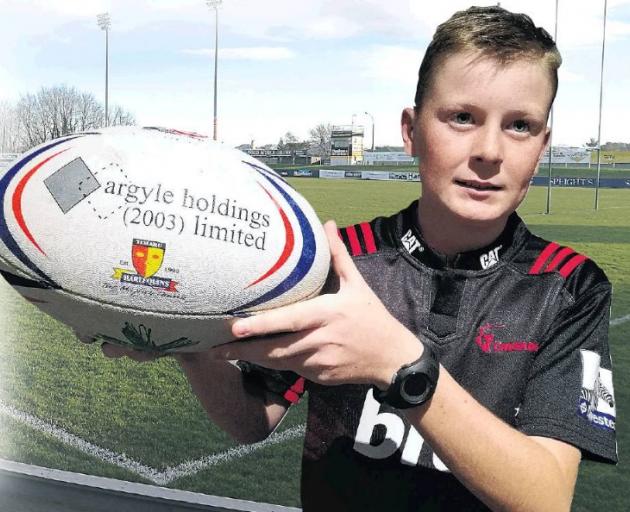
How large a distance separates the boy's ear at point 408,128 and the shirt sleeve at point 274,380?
535mm

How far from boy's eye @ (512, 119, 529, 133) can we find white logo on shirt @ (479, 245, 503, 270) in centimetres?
27

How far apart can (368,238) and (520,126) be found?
1.47 feet

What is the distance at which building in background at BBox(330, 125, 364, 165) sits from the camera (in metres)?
62.1

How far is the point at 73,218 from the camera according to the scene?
142 cm

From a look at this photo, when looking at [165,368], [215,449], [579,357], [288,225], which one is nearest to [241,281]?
[288,225]

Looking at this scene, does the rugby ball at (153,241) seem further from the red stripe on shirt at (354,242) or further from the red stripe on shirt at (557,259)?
the red stripe on shirt at (557,259)

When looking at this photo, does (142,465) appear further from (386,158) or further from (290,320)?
(386,158)

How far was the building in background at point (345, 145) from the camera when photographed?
62125 millimetres

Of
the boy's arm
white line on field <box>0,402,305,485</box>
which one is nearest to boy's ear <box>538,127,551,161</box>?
the boy's arm

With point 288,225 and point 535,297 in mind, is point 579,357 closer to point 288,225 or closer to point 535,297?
point 535,297

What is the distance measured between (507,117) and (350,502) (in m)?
0.80

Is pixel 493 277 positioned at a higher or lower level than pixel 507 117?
lower

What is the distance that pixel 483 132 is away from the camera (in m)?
1.48

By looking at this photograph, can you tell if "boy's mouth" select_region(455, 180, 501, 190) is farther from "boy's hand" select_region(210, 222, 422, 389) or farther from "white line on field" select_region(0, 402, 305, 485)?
"white line on field" select_region(0, 402, 305, 485)
